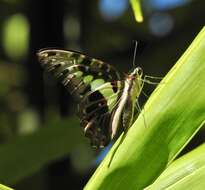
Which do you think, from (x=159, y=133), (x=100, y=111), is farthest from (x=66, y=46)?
(x=159, y=133)

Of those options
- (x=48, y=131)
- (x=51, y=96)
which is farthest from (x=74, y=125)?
(x=51, y=96)

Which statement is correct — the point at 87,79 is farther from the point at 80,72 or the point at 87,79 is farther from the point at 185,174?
the point at 185,174

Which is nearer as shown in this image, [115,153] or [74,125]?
[115,153]

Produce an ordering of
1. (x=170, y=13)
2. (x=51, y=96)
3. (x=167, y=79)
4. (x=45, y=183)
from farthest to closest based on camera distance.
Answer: (x=170, y=13) → (x=51, y=96) → (x=45, y=183) → (x=167, y=79)

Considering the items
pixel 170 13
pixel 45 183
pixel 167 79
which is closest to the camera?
pixel 167 79

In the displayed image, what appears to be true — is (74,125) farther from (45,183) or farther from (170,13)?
(170,13)

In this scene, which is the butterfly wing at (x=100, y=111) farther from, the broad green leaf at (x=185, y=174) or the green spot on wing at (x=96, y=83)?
the broad green leaf at (x=185, y=174)
